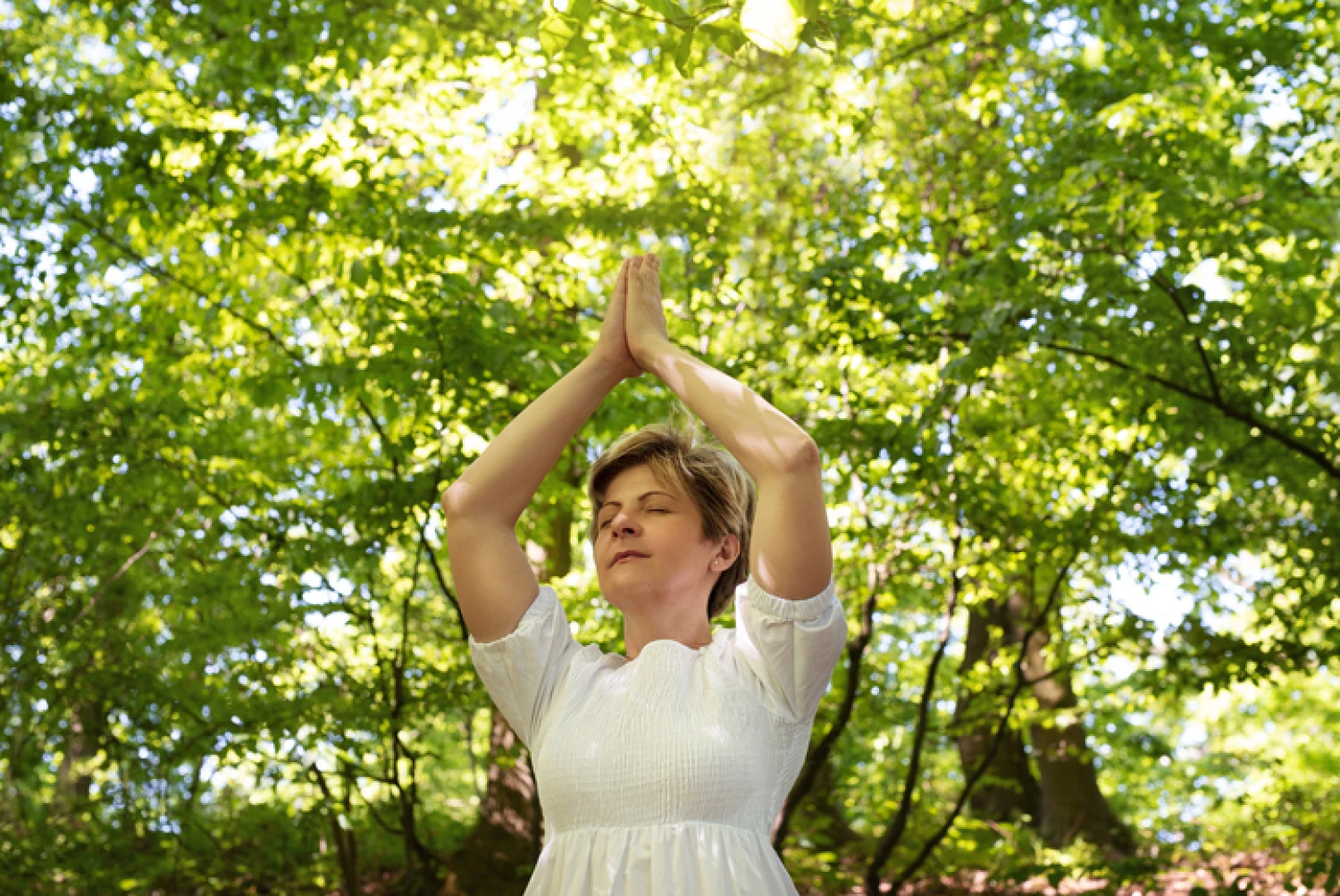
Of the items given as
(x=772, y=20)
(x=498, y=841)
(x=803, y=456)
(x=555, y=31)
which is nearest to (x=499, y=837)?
(x=498, y=841)

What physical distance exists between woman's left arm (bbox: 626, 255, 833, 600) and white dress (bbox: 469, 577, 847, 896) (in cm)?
4

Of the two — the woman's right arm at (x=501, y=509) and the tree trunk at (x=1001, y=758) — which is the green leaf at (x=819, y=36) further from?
the tree trunk at (x=1001, y=758)

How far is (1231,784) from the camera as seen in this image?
15648 millimetres

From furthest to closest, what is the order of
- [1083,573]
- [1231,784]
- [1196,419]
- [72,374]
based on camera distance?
1. [1231,784]
2. [1083,573]
3. [72,374]
4. [1196,419]

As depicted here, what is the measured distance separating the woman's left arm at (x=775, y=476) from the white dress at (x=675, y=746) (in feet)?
0.15

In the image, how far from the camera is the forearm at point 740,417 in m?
1.59

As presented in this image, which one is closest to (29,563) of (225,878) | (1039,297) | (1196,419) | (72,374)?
(72,374)

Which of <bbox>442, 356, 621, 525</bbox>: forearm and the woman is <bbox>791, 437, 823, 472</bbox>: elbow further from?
<bbox>442, 356, 621, 525</bbox>: forearm

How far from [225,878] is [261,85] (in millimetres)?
3831

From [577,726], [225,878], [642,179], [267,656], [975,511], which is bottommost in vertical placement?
[577,726]

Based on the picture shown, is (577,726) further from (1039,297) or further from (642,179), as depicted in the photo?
(642,179)

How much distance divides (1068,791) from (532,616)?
8587mm

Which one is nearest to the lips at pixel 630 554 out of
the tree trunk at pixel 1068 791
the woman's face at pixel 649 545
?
the woman's face at pixel 649 545

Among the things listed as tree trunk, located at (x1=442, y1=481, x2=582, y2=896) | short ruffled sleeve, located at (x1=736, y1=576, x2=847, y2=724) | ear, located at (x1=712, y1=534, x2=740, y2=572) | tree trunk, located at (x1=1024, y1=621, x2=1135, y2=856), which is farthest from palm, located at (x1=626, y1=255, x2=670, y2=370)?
tree trunk, located at (x1=1024, y1=621, x2=1135, y2=856)
